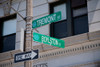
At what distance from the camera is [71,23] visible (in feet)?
41.0

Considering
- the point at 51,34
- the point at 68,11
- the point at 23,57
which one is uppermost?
the point at 68,11

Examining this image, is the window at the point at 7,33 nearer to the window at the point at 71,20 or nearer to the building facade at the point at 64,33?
the building facade at the point at 64,33

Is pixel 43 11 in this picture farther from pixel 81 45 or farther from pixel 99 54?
pixel 99 54

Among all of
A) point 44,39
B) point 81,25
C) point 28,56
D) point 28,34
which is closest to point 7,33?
point 81,25

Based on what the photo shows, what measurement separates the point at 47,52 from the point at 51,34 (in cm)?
113

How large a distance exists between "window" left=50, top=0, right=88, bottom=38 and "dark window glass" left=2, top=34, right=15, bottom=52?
264 centimetres

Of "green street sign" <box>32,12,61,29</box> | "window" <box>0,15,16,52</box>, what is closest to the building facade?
"window" <box>0,15,16,52</box>

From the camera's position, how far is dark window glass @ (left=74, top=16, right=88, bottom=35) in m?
12.1

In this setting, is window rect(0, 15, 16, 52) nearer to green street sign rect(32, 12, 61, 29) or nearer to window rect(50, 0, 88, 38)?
window rect(50, 0, 88, 38)

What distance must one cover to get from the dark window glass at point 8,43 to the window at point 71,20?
264 centimetres

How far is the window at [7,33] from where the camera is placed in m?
14.5

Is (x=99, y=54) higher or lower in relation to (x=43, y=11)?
lower

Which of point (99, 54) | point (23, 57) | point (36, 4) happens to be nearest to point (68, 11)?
point (36, 4)

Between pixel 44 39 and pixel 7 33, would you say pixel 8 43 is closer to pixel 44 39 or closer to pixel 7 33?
pixel 7 33
